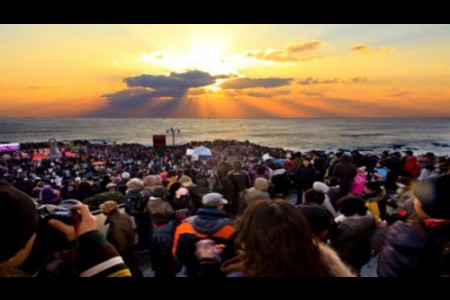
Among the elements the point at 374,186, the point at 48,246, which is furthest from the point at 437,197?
the point at 374,186

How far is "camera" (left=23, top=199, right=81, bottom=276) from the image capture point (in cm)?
141

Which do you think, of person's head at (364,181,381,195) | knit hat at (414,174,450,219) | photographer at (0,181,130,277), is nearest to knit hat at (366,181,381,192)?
person's head at (364,181,381,195)

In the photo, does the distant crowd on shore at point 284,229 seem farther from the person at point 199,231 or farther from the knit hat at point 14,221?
the knit hat at point 14,221

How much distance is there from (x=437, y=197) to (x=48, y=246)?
86.5 inches

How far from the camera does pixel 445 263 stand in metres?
1.76

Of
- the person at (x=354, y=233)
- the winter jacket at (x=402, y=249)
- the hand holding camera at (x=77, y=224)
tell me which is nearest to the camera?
the hand holding camera at (x=77, y=224)

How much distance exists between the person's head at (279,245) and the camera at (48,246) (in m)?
0.86

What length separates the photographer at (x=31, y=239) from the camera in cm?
126

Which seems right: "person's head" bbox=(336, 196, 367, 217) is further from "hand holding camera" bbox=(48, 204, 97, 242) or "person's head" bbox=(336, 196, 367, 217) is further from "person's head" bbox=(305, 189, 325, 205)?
"hand holding camera" bbox=(48, 204, 97, 242)

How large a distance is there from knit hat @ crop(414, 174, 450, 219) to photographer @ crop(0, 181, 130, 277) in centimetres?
183

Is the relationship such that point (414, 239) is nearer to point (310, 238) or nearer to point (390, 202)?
point (310, 238)

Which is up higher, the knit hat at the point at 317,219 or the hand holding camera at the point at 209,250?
the knit hat at the point at 317,219

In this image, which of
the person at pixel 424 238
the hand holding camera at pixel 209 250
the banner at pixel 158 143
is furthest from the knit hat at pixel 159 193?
the banner at pixel 158 143
